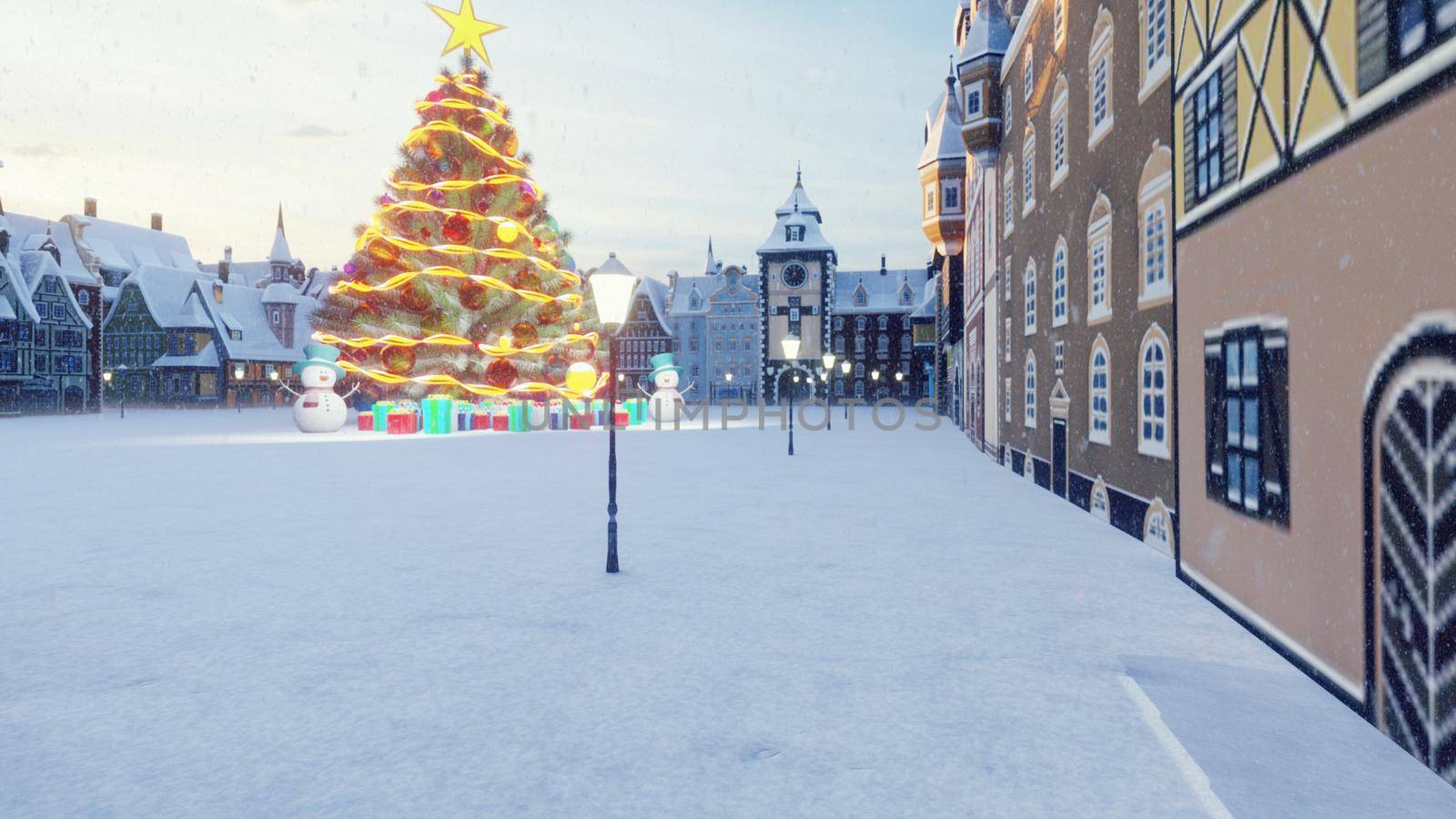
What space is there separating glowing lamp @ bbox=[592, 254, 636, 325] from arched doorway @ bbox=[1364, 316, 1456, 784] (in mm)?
5877

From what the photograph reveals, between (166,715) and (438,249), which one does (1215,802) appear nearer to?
(166,715)

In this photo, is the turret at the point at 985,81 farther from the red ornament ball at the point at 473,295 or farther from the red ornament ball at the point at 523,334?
the red ornament ball at the point at 473,295

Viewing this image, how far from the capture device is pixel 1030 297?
1705cm

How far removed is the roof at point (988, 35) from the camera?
69.6 ft

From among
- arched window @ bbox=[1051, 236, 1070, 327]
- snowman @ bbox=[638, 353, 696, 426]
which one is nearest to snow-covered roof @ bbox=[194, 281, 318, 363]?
snowman @ bbox=[638, 353, 696, 426]

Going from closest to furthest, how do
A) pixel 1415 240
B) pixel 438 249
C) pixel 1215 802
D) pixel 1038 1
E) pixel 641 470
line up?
pixel 1215 802, pixel 1415 240, pixel 1038 1, pixel 641 470, pixel 438 249

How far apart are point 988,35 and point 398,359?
2071cm

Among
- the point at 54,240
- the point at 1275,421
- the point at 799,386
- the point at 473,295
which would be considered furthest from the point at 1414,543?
the point at 54,240

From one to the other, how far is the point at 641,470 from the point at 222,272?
7819cm

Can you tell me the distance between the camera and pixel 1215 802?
3.71m

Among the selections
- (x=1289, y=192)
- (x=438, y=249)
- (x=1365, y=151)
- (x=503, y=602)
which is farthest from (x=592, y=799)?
(x=438, y=249)

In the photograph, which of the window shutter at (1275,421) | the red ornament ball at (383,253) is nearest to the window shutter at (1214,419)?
the window shutter at (1275,421)

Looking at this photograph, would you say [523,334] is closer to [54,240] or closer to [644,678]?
[644,678]

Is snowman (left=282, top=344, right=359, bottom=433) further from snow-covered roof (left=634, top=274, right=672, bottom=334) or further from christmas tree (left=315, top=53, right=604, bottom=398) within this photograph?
snow-covered roof (left=634, top=274, right=672, bottom=334)
